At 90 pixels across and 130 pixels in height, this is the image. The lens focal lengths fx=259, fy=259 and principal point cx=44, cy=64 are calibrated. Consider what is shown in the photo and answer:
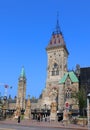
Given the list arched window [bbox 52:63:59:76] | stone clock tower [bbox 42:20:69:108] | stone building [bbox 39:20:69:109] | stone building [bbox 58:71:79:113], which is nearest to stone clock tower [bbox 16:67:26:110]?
stone building [bbox 39:20:69:109]

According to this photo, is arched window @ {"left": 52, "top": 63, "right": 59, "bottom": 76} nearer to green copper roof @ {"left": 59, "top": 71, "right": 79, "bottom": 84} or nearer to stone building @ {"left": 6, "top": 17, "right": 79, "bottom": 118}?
stone building @ {"left": 6, "top": 17, "right": 79, "bottom": 118}

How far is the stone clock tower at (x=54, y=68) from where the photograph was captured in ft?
279

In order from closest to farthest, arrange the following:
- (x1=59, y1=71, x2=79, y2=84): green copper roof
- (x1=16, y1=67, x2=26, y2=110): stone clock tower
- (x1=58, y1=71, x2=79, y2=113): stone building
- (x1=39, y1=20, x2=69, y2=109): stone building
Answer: (x1=58, y1=71, x2=79, y2=113): stone building
(x1=59, y1=71, x2=79, y2=84): green copper roof
(x1=39, y1=20, x2=69, y2=109): stone building
(x1=16, y1=67, x2=26, y2=110): stone clock tower

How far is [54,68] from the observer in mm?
88938

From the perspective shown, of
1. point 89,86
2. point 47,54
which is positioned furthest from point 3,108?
point 47,54

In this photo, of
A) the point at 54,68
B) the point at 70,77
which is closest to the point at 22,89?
the point at 54,68

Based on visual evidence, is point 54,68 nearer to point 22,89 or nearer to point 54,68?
point 54,68

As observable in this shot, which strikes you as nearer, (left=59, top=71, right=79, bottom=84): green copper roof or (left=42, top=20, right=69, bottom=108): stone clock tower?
(left=59, top=71, right=79, bottom=84): green copper roof

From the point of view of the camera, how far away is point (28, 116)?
60469mm

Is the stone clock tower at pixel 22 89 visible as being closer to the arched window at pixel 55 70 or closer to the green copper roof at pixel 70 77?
the arched window at pixel 55 70

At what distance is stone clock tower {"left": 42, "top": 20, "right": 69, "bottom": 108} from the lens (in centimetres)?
8519

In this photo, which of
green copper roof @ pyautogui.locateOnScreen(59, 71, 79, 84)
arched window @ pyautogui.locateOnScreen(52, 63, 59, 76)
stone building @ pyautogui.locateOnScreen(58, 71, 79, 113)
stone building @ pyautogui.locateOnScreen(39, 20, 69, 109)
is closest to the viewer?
stone building @ pyautogui.locateOnScreen(58, 71, 79, 113)

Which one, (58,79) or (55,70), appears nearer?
(58,79)

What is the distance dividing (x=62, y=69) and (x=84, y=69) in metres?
9.88
